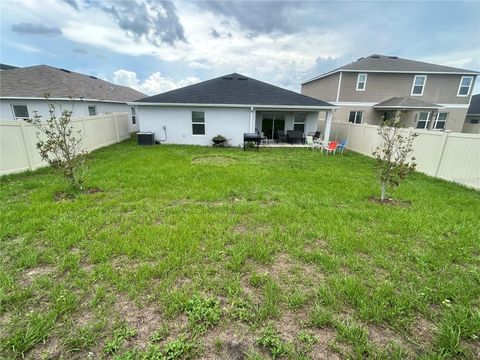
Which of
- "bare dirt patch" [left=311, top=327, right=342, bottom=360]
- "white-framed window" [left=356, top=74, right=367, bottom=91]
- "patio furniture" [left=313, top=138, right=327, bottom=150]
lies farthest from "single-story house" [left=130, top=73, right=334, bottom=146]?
"bare dirt patch" [left=311, top=327, right=342, bottom=360]

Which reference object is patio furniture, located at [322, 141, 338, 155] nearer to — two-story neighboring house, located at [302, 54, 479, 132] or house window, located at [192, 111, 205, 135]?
house window, located at [192, 111, 205, 135]

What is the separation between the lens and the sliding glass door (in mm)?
15766

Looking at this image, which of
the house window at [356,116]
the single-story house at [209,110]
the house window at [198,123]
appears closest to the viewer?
the single-story house at [209,110]

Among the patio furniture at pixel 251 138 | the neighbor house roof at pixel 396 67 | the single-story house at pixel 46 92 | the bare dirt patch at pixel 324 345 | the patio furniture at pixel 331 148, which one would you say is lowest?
the bare dirt patch at pixel 324 345

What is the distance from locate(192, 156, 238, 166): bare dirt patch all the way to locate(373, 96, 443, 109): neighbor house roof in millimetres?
15457

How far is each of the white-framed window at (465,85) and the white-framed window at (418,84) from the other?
3365mm

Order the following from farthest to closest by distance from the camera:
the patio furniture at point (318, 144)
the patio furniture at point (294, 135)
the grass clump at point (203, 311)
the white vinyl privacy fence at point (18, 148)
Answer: the patio furniture at point (294, 135), the patio furniture at point (318, 144), the white vinyl privacy fence at point (18, 148), the grass clump at point (203, 311)

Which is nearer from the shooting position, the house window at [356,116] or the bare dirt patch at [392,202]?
the bare dirt patch at [392,202]

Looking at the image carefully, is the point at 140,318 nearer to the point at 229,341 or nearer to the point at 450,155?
the point at 229,341

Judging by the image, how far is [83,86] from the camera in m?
19.0

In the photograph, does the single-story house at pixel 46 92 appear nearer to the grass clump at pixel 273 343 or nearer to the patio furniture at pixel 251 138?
the patio furniture at pixel 251 138

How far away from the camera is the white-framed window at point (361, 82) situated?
19.0 metres

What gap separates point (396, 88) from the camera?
1952 cm

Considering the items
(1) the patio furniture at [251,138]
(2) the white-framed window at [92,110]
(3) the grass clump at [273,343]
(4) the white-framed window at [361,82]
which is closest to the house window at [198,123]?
(1) the patio furniture at [251,138]
